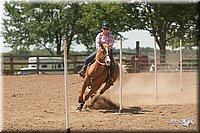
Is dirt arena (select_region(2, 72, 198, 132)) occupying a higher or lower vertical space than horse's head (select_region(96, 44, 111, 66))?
lower

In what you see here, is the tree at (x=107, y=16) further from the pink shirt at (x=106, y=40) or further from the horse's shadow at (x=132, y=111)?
the pink shirt at (x=106, y=40)

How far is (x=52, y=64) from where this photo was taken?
862 inches

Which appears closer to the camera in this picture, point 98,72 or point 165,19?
point 98,72

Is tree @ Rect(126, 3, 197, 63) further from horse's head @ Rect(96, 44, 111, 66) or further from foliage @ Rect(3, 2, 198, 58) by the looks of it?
horse's head @ Rect(96, 44, 111, 66)

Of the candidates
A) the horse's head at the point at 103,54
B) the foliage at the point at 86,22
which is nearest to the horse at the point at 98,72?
the horse's head at the point at 103,54

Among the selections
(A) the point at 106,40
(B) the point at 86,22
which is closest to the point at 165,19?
(B) the point at 86,22

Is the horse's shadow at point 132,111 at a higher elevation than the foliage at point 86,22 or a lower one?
lower

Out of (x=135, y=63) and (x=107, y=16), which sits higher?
(x=107, y=16)

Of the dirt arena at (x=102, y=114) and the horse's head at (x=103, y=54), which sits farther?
the horse's head at (x=103, y=54)

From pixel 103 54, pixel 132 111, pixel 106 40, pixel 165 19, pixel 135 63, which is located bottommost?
pixel 132 111

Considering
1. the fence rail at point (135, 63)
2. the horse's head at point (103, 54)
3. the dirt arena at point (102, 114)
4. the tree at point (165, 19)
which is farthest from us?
the tree at point (165, 19)

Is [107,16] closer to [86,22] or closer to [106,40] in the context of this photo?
[86,22]

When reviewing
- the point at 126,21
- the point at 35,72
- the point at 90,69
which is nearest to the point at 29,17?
the point at 126,21

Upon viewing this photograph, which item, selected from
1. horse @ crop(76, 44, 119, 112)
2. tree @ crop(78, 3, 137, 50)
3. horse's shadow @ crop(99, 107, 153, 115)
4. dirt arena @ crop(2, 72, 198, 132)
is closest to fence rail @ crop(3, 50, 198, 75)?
tree @ crop(78, 3, 137, 50)
